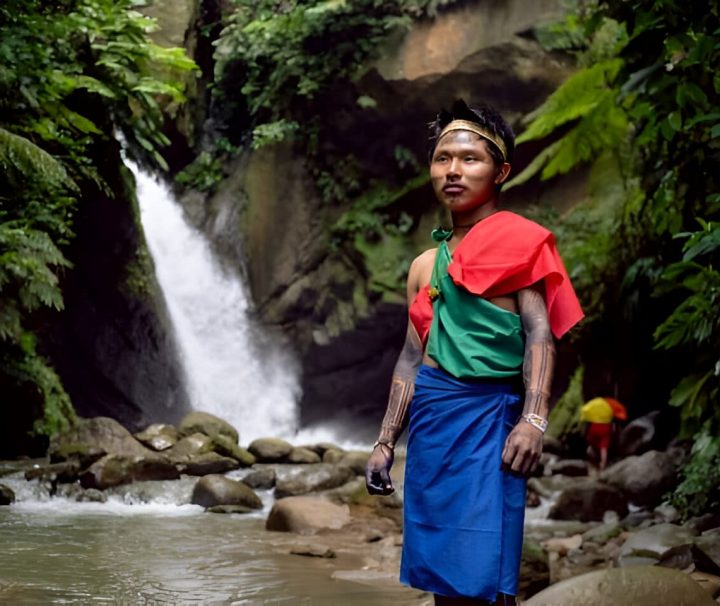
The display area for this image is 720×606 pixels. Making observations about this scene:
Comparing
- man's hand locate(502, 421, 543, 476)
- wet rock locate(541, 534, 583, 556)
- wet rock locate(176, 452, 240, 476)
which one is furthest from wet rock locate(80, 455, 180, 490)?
man's hand locate(502, 421, 543, 476)

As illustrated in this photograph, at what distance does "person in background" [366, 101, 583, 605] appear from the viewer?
229 centimetres

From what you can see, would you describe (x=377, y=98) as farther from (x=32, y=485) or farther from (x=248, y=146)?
(x=32, y=485)

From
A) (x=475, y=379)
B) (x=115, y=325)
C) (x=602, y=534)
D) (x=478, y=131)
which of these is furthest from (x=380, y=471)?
(x=115, y=325)

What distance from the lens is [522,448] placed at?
7.43 ft

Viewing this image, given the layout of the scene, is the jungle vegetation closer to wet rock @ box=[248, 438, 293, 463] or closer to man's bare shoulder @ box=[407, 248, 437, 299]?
man's bare shoulder @ box=[407, 248, 437, 299]

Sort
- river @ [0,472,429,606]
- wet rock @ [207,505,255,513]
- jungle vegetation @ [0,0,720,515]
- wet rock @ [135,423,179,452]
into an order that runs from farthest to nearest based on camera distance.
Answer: wet rock @ [135,423,179,452] → wet rock @ [207,505,255,513] → river @ [0,472,429,606] → jungle vegetation @ [0,0,720,515]

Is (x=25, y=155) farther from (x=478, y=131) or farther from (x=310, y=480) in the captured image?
(x=478, y=131)

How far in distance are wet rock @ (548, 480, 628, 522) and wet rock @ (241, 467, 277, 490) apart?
11.1 feet

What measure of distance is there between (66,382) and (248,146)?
6954 mm

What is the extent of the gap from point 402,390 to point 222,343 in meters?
14.6

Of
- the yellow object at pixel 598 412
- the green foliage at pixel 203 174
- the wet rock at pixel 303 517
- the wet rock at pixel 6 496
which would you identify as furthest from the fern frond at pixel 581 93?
the green foliage at pixel 203 174

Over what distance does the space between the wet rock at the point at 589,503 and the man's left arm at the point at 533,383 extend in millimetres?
6500

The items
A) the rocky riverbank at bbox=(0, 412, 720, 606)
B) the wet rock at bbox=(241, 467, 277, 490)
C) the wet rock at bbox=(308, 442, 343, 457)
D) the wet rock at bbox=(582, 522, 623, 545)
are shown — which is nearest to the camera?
the rocky riverbank at bbox=(0, 412, 720, 606)

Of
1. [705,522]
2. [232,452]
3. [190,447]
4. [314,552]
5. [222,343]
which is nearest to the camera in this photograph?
[705,522]
